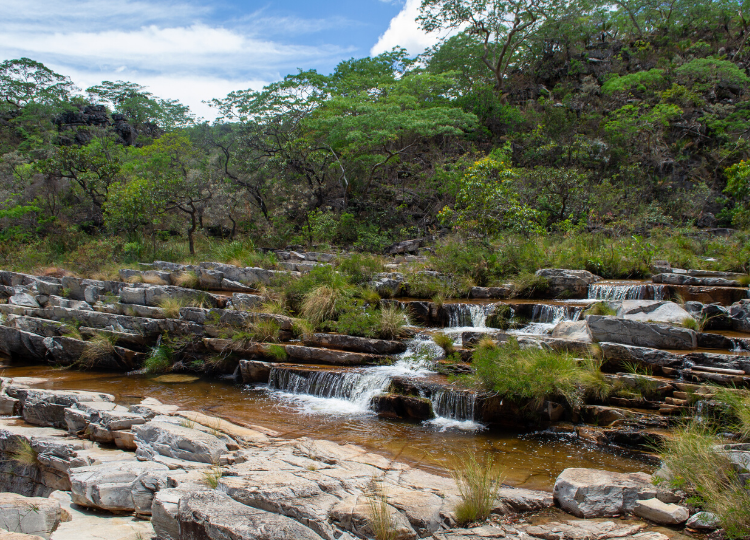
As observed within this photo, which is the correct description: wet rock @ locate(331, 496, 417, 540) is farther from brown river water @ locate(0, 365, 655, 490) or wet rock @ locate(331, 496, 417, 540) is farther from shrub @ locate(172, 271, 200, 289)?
shrub @ locate(172, 271, 200, 289)

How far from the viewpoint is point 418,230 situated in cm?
1978

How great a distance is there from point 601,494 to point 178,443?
12.9 feet

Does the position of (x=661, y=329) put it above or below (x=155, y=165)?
below

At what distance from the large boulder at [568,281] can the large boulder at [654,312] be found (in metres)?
2.36

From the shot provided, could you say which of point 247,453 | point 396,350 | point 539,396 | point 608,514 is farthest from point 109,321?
point 608,514

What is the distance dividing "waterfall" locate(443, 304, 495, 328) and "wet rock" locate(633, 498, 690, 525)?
6.26 metres

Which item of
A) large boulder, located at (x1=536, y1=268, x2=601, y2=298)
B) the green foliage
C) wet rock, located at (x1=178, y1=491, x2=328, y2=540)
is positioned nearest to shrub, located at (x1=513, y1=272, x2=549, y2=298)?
large boulder, located at (x1=536, y1=268, x2=601, y2=298)

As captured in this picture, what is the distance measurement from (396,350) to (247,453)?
4470mm

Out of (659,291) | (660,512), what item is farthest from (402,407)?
(659,291)

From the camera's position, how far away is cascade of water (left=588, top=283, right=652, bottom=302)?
33.4ft

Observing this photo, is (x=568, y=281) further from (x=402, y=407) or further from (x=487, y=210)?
(x=402, y=407)

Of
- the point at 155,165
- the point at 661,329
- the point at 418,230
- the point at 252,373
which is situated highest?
the point at 155,165

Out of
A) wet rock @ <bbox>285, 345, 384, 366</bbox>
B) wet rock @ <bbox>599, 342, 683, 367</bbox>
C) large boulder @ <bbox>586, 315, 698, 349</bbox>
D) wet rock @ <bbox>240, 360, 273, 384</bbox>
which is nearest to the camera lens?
wet rock @ <bbox>599, 342, 683, 367</bbox>

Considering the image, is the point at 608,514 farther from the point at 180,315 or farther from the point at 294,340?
the point at 180,315
